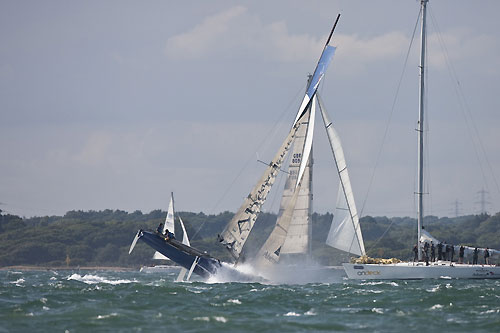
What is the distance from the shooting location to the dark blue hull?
64.9 metres

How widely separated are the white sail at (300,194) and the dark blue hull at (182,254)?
16.0ft

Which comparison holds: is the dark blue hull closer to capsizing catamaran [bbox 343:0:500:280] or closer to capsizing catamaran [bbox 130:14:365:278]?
capsizing catamaran [bbox 130:14:365:278]

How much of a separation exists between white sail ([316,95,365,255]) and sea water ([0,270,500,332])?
1175 cm

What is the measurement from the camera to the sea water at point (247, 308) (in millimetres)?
40963

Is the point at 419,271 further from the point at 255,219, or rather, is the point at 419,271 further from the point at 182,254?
the point at 182,254

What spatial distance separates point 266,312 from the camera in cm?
4578

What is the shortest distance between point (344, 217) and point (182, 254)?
1356 cm

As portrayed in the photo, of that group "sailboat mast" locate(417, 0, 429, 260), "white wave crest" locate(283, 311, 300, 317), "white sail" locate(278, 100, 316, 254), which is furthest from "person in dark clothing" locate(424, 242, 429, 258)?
"white wave crest" locate(283, 311, 300, 317)

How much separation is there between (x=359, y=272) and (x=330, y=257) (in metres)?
67.2

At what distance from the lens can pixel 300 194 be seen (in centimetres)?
6669

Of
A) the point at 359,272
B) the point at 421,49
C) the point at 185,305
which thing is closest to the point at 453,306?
the point at 185,305

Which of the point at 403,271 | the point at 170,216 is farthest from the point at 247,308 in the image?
the point at 170,216

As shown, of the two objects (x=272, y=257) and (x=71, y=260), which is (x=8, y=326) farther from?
(x=71, y=260)

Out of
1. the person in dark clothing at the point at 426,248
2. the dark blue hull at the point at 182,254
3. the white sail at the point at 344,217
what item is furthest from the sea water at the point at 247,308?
the person in dark clothing at the point at 426,248
